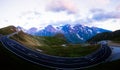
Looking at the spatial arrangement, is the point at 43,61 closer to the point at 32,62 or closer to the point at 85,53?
the point at 32,62

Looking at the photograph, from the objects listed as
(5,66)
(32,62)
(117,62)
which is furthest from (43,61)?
(117,62)

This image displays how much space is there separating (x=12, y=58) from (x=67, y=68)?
2181cm

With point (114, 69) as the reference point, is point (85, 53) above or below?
above

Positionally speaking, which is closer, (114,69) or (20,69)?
(20,69)

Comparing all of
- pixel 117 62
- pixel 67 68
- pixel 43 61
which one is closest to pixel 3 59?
pixel 43 61

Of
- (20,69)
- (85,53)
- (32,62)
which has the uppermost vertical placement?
(85,53)

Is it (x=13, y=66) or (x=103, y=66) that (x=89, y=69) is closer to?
(x=103, y=66)

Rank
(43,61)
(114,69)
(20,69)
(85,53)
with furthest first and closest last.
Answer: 1. (85,53)
2. (43,61)
3. (114,69)
4. (20,69)

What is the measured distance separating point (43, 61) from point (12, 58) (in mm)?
12397

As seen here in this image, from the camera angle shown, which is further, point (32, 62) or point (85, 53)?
point (85, 53)

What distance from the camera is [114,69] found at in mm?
74188

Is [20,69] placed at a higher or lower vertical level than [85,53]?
lower

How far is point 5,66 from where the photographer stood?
69375 millimetres

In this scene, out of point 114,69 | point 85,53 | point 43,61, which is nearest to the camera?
point 114,69
